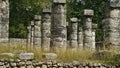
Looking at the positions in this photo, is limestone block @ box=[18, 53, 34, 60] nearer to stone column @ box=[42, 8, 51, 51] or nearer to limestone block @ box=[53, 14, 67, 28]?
limestone block @ box=[53, 14, 67, 28]

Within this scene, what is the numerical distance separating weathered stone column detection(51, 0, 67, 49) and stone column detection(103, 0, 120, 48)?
2.53m

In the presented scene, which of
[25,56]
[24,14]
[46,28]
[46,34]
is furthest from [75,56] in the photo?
[24,14]

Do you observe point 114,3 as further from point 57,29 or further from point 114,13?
point 57,29

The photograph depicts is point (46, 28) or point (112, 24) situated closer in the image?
point (112, 24)

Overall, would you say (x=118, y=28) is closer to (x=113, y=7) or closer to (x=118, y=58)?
(x=113, y=7)

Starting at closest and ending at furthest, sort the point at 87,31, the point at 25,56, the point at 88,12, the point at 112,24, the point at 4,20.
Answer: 1. the point at 25,56
2. the point at 112,24
3. the point at 4,20
4. the point at 88,12
5. the point at 87,31

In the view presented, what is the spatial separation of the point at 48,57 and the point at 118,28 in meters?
5.77

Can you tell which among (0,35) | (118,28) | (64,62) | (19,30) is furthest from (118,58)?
(19,30)

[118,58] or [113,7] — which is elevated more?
[113,7]

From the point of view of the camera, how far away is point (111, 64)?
48.5 ft

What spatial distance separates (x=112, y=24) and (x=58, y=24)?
2.93 metres

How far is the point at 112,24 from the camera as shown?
1880 cm

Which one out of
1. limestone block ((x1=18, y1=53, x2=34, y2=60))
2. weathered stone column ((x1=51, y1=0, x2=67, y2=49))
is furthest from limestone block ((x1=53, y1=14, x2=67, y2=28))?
limestone block ((x1=18, y1=53, x2=34, y2=60))

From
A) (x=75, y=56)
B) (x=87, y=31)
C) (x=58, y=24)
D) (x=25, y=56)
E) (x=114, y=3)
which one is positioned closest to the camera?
(x=25, y=56)
